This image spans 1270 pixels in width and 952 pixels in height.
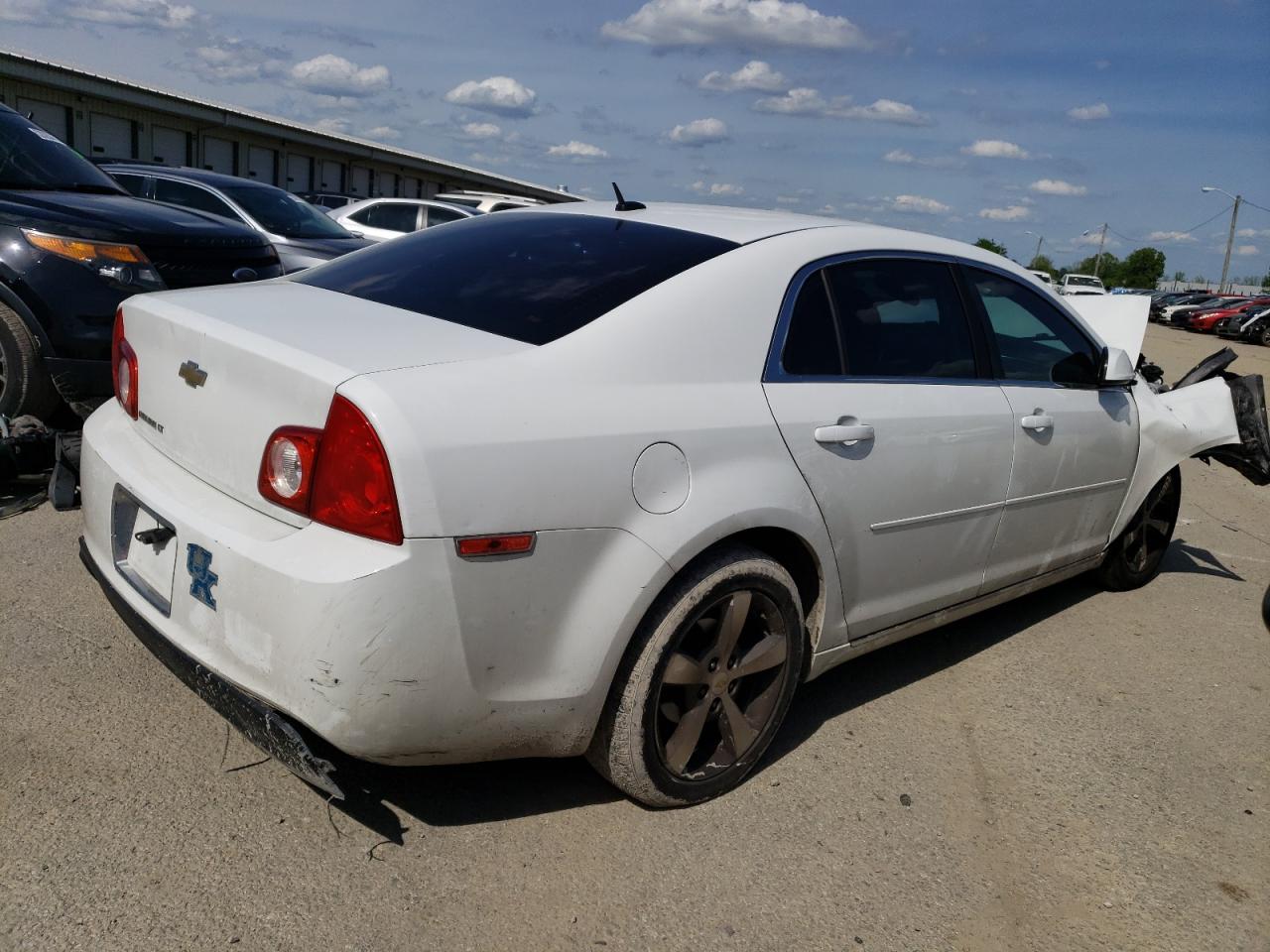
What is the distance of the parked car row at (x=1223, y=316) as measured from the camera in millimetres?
35875

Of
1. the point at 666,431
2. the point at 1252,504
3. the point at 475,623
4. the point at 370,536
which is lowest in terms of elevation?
the point at 1252,504

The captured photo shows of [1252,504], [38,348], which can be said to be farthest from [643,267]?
[1252,504]

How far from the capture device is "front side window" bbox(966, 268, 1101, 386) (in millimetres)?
3928

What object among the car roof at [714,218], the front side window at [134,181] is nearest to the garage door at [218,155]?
the front side window at [134,181]

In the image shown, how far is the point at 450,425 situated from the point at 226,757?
4.34 ft

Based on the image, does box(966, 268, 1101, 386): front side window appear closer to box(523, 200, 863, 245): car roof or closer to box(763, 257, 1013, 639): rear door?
box(763, 257, 1013, 639): rear door

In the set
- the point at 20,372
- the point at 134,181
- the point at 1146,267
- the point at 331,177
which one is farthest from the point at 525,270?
A: the point at 1146,267

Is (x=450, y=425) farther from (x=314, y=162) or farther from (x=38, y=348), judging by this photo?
(x=314, y=162)

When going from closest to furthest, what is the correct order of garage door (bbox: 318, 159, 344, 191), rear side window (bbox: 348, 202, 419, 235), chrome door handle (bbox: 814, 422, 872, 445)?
1. chrome door handle (bbox: 814, 422, 872, 445)
2. rear side window (bbox: 348, 202, 419, 235)
3. garage door (bbox: 318, 159, 344, 191)

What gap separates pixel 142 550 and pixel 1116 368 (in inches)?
139

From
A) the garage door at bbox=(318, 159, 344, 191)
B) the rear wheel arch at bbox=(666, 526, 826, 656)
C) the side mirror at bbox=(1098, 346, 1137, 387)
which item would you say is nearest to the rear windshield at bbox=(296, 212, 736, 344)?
the rear wheel arch at bbox=(666, 526, 826, 656)

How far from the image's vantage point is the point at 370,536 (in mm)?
2227

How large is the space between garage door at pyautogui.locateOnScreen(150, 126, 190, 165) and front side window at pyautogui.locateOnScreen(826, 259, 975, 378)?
112 ft

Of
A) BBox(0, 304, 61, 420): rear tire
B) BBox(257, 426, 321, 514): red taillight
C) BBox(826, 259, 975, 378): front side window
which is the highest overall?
BBox(826, 259, 975, 378): front side window
